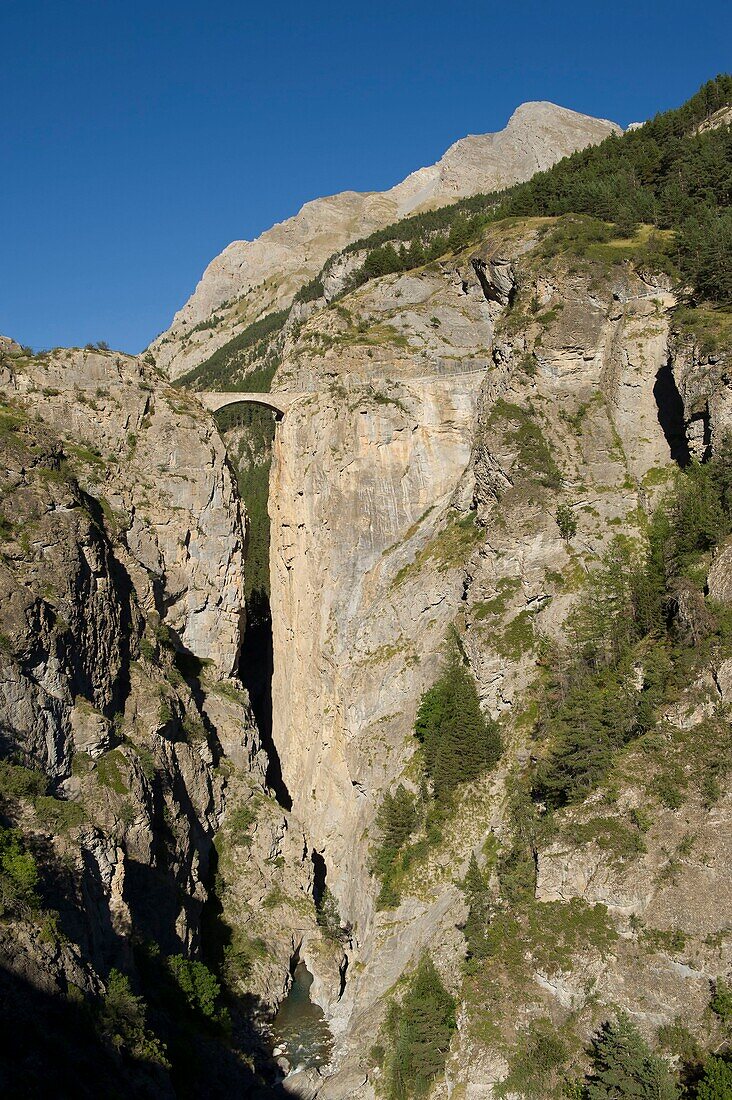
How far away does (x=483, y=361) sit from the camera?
56125mm

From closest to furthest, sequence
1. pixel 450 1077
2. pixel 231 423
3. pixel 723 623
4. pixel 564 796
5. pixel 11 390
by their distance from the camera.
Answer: pixel 450 1077
pixel 723 623
pixel 564 796
pixel 11 390
pixel 231 423

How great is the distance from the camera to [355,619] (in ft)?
182

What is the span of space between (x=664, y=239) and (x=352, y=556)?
93.0 feet

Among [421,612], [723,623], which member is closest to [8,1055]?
[723,623]

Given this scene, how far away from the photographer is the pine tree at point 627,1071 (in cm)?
2383

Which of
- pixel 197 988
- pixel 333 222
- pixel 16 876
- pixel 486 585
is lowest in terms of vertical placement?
pixel 197 988

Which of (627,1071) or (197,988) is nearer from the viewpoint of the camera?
(627,1071)

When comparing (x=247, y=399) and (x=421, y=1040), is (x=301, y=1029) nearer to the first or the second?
(x=421, y=1040)

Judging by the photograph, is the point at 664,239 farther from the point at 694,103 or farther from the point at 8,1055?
the point at 8,1055

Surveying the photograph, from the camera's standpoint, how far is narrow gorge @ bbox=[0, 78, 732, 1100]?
27969mm

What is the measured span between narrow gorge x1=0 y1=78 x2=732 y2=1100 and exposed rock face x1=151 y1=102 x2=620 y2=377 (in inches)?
2293

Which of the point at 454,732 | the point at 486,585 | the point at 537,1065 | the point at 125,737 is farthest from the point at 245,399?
the point at 537,1065

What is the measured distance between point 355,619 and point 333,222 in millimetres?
134942

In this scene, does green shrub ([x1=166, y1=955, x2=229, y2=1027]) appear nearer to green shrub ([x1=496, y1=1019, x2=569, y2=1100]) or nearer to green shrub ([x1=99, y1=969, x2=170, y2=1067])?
green shrub ([x1=99, y1=969, x2=170, y2=1067])
